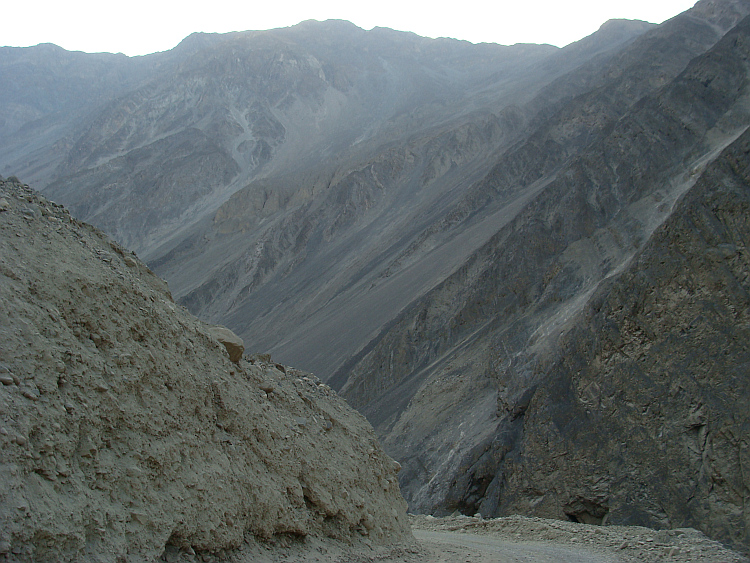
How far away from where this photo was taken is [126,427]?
3.89 metres

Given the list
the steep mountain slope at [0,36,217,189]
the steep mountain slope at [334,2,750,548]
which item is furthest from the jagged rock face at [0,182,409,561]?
the steep mountain slope at [0,36,217,189]

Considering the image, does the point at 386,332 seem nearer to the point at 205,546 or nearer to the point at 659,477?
the point at 659,477

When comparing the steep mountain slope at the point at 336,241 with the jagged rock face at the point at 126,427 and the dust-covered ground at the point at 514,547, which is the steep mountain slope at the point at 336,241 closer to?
the dust-covered ground at the point at 514,547

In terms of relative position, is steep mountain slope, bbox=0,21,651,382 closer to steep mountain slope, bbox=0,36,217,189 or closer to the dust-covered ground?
steep mountain slope, bbox=0,36,217,189

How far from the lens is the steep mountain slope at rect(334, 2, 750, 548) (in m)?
15.1

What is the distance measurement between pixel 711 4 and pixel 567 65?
28.5 metres

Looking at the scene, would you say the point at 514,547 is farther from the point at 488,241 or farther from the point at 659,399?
the point at 488,241

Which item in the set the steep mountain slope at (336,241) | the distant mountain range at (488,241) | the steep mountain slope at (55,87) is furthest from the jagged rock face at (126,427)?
the steep mountain slope at (55,87)

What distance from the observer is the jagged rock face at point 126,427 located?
3.16 meters

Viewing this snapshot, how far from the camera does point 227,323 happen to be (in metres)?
45.6

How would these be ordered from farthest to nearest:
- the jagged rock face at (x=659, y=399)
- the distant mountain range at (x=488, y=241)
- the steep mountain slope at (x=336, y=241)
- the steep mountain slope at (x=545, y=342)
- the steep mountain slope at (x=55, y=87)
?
the steep mountain slope at (x=55, y=87) → the steep mountain slope at (x=336, y=241) → the steep mountain slope at (x=545, y=342) → the distant mountain range at (x=488, y=241) → the jagged rock face at (x=659, y=399)

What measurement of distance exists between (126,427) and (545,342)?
58.3ft

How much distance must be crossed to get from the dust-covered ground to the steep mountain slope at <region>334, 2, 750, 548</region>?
556 centimetres

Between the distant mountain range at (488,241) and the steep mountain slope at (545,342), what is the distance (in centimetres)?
9
